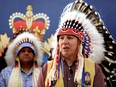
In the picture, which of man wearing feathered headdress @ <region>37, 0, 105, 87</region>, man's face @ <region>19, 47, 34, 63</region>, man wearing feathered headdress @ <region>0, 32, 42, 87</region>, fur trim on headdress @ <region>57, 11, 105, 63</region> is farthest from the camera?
man's face @ <region>19, 47, 34, 63</region>

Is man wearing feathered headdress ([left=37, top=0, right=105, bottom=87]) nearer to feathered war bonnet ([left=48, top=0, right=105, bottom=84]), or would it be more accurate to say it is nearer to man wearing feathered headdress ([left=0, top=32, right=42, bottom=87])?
feathered war bonnet ([left=48, top=0, right=105, bottom=84])

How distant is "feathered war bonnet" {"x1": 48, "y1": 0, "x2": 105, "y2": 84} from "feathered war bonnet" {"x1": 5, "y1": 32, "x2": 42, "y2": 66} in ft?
2.14

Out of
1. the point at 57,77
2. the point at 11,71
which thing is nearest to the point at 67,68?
the point at 57,77

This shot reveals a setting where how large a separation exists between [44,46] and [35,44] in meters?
0.22

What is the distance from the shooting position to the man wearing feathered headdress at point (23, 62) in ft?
10.2

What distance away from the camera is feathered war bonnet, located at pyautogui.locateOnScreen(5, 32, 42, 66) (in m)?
3.26

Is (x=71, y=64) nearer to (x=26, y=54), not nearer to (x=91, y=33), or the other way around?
(x=91, y=33)

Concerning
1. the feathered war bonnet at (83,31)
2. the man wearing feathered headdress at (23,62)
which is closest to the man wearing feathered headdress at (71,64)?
the feathered war bonnet at (83,31)

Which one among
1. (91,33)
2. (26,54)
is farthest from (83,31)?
(26,54)

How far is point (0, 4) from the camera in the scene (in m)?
3.43

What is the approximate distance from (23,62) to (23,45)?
0.18 metres

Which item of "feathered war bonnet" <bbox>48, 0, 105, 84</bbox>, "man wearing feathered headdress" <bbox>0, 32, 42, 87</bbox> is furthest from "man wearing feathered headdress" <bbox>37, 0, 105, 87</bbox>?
"man wearing feathered headdress" <bbox>0, 32, 42, 87</bbox>

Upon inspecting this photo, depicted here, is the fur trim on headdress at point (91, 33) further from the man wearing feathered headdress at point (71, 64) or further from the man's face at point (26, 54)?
the man's face at point (26, 54)

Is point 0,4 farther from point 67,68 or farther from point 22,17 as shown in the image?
point 67,68
